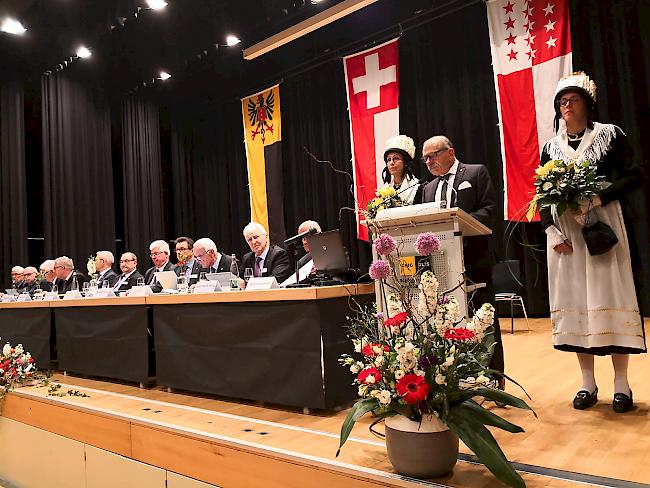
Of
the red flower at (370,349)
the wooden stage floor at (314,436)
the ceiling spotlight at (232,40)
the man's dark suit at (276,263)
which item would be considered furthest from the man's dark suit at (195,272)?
the red flower at (370,349)

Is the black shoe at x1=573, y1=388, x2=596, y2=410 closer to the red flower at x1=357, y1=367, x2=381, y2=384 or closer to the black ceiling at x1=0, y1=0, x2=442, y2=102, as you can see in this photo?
the red flower at x1=357, y1=367, x2=381, y2=384

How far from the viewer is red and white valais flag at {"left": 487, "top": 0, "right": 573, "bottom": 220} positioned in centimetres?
548

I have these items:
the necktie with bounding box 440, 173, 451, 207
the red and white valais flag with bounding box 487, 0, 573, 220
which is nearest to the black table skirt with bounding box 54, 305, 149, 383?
the necktie with bounding box 440, 173, 451, 207

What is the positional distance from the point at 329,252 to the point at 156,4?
15.1 feet

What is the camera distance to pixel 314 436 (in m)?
2.17

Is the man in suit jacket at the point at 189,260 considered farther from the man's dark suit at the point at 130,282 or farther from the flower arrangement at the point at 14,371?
the flower arrangement at the point at 14,371

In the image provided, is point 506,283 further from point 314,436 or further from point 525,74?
point 314,436

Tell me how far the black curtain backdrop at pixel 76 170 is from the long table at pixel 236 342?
4913 mm

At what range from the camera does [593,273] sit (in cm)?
229

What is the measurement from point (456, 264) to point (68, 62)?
302 inches

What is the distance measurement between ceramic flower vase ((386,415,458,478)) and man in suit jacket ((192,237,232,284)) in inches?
140

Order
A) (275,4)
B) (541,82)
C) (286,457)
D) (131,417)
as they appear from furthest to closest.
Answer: (275,4), (541,82), (131,417), (286,457)

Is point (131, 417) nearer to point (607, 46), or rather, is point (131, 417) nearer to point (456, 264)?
point (456, 264)

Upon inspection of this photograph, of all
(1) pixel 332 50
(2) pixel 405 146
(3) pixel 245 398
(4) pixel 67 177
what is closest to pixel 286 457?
(3) pixel 245 398
